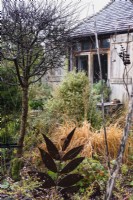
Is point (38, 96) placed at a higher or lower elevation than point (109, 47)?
lower

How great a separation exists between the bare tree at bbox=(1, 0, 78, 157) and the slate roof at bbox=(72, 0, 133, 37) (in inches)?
220

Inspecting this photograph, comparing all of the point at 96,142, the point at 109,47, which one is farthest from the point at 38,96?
the point at 96,142

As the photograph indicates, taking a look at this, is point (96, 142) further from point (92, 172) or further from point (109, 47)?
point (109, 47)

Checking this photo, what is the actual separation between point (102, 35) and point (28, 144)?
729cm

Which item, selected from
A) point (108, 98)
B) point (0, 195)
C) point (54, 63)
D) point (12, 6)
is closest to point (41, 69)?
point (54, 63)

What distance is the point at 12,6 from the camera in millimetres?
4094

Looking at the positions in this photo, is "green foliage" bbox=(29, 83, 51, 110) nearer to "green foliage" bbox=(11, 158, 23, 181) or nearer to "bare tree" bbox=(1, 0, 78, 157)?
"bare tree" bbox=(1, 0, 78, 157)

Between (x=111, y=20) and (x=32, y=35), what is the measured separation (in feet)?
26.0

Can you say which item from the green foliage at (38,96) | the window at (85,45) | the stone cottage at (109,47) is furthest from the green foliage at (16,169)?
the window at (85,45)

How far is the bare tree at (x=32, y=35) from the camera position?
154 inches

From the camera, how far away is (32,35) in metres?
4.09

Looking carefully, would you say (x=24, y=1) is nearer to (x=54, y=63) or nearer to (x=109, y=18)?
(x=54, y=63)

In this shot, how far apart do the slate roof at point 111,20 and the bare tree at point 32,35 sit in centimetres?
558

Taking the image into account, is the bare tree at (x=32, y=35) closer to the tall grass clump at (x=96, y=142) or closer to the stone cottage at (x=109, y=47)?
the tall grass clump at (x=96, y=142)
